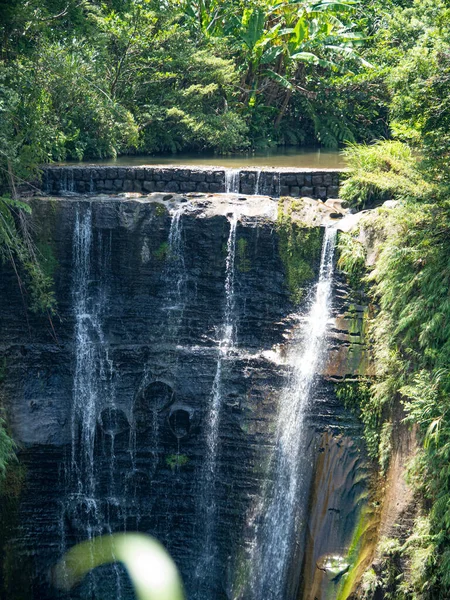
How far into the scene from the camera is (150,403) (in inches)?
494

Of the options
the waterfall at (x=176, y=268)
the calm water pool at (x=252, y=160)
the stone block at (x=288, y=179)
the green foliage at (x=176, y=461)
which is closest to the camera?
the green foliage at (x=176, y=461)

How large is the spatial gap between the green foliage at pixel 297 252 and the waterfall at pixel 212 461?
2.82 ft

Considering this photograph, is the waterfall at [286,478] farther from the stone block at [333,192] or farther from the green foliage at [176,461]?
the stone block at [333,192]

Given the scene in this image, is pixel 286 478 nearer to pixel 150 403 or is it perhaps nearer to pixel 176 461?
pixel 176 461

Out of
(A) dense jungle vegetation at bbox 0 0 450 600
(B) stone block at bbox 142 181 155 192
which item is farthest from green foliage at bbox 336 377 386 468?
(B) stone block at bbox 142 181 155 192

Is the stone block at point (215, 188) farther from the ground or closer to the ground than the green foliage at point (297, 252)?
farther from the ground

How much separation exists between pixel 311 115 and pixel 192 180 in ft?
25.6

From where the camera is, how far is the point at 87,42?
15617mm

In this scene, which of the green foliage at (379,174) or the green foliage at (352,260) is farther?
the green foliage at (379,174)

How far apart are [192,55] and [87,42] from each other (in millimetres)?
3575

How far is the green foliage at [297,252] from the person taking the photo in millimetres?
12219

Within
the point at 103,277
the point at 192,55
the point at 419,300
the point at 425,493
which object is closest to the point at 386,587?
the point at 425,493

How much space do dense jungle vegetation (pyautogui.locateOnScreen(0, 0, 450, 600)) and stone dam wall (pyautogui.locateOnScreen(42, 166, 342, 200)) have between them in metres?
0.62

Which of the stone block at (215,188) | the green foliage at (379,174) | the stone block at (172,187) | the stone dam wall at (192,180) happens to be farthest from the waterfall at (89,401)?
the green foliage at (379,174)
